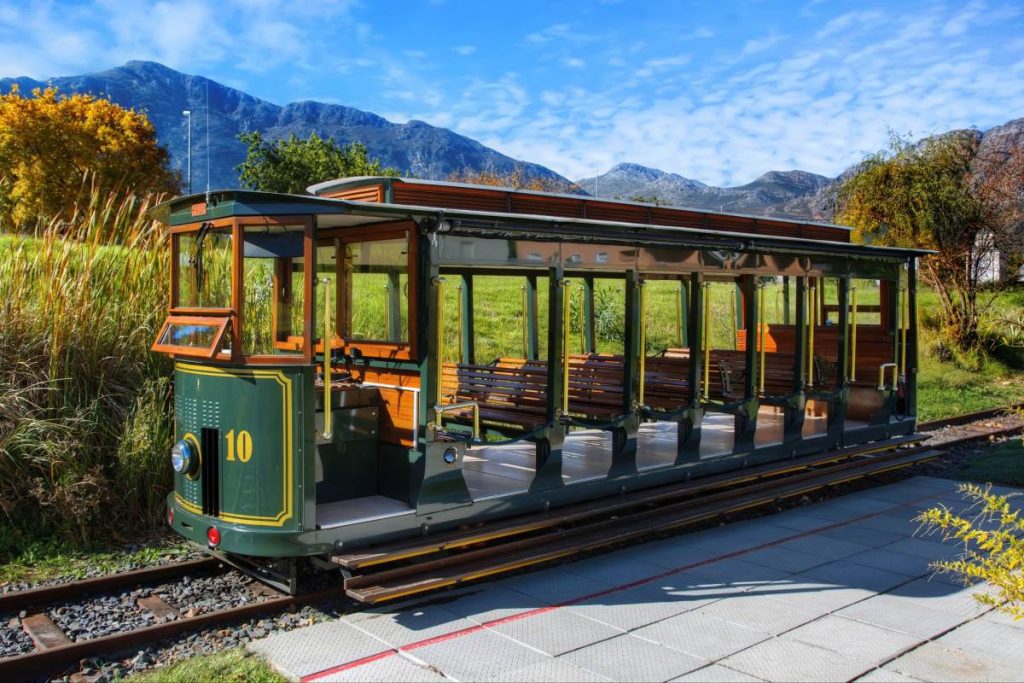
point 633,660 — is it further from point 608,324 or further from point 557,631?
point 608,324

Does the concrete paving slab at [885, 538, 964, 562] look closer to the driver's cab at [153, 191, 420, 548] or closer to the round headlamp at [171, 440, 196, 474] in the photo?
the driver's cab at [153, 191, 420, 548]

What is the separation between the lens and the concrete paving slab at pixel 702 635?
4.86 m

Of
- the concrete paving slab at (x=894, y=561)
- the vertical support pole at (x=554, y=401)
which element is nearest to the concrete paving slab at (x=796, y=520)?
the concrete paving slab at (x=894, y=561)

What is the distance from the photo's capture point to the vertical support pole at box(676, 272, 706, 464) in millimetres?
7621

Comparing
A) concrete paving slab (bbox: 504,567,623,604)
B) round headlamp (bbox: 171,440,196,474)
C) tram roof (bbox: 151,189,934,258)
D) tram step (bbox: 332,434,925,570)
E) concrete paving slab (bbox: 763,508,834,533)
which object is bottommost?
concrete paving slab (bbox: 763,508,834,533)

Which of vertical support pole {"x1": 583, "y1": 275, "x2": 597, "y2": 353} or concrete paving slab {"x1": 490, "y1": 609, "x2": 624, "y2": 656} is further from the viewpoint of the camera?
vertical support pole {"x1": 583, "y1": 275, "x2": 597, "y2": 353}

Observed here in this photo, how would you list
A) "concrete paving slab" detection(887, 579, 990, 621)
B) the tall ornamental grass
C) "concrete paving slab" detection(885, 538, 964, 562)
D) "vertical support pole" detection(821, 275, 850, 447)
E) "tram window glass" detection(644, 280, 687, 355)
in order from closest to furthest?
"concrete paving slab" detection(887, 579, 990, 621) < the tall ornamental grass < "concrete paving slab" detection(885, 538, 964, 562) < "vertical support pole" detection(821, 275, 850, 447) < "tram window glass" detection(644, 280, 687, 355)

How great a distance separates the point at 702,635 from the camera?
508cm

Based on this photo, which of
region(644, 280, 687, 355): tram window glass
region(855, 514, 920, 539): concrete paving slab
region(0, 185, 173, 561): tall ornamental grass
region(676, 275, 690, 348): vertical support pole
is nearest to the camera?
region(0, 185, 173, 561): tall ornamental grass

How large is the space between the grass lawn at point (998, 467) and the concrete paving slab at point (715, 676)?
263 inches

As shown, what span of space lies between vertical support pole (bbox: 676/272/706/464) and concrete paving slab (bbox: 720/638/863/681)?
2.84m

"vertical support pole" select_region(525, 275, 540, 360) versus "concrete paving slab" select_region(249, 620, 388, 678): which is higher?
"vertical support pole" select_region(525, 275, 540, 360)

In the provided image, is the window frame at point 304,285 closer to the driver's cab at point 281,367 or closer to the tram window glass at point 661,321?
the driver's cab at point 281,367

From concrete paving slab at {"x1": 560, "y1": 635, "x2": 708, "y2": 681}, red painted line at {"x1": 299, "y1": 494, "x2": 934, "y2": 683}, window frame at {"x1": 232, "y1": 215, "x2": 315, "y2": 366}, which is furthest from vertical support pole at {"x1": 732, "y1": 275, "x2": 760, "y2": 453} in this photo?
window frame at {"x1": 232, "y1": 215, "x2": 315, "y2": 366}
